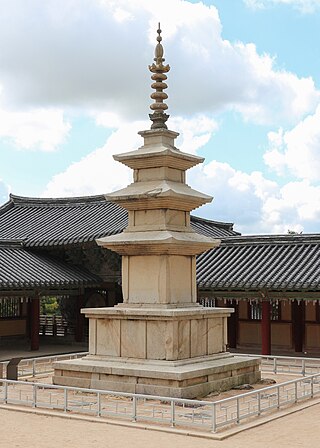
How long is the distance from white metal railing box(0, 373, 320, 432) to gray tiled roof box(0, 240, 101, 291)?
9.51 meters

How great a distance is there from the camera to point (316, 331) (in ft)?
90.3

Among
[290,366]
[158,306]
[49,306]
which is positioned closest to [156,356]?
[158,306]

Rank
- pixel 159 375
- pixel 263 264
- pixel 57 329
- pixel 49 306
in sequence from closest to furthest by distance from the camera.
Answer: pixel 159 375 → pixel 263 264 → pixel 57 329 → pixel 49 306

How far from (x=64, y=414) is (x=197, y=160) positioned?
797cm

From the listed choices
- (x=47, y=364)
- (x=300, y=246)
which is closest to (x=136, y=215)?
(x=47, y=364)

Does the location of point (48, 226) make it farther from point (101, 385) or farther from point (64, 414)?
point (64, 414)

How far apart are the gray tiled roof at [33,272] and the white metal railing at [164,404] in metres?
9.51

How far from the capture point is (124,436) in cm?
1294

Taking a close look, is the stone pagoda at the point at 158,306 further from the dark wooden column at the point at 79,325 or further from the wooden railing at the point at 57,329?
the wooden railing at the point at 57,329

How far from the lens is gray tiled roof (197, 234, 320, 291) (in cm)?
2538

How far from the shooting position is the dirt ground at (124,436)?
12.3 m

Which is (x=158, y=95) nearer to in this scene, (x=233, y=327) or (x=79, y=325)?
(x=233, y=327)

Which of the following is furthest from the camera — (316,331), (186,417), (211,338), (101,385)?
(316,331)

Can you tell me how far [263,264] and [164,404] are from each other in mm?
12171
